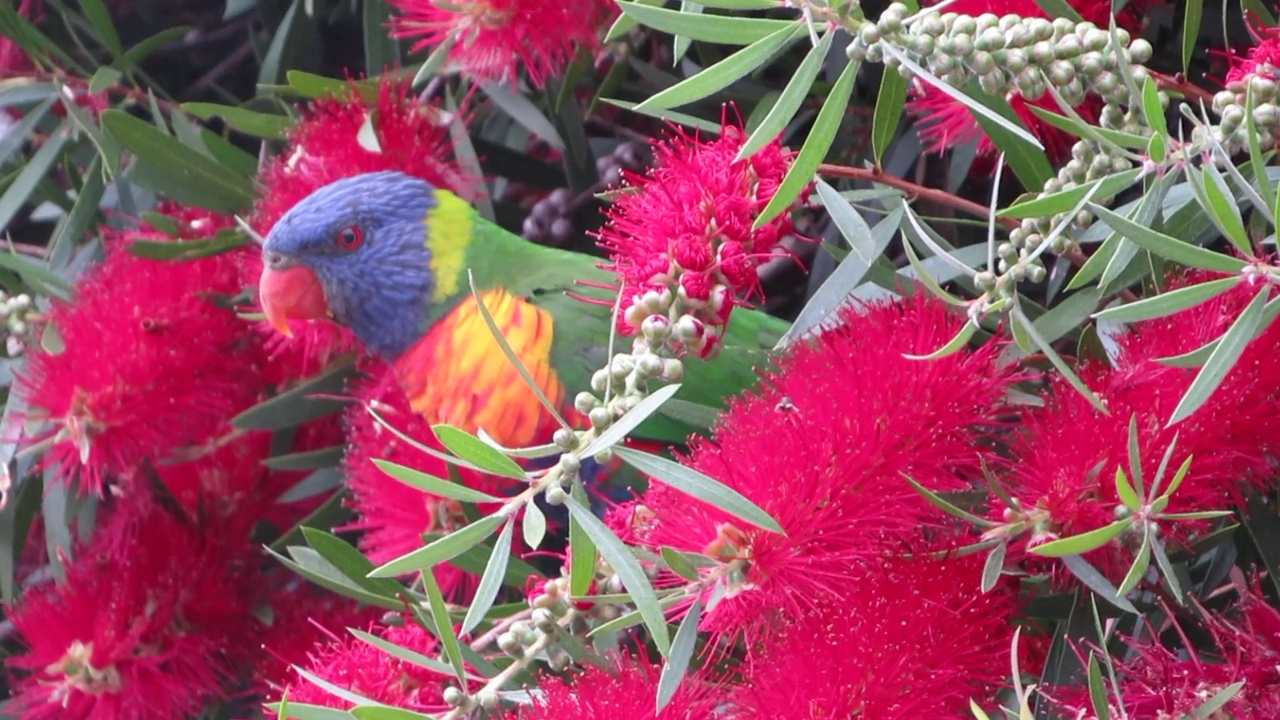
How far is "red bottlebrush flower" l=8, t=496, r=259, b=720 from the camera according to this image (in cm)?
87

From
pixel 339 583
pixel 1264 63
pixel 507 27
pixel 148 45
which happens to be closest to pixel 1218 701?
pixel 1264 63

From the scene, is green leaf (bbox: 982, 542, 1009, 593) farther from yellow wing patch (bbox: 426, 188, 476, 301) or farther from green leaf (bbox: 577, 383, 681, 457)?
yellow wing patch (bbox: 426, 188, 476, 301)

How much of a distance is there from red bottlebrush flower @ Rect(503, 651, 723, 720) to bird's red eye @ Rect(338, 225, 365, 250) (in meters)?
0.55

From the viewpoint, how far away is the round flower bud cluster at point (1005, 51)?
1.40 ft

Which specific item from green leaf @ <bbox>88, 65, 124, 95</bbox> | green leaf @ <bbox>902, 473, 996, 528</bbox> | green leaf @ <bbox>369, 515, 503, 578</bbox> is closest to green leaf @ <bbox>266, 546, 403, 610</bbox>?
green leaf @ <bbox>369, 515, 503, 578</bbox>

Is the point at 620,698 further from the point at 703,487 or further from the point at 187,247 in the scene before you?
the point at 187,247

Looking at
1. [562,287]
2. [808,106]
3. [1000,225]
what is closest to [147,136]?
[562,287]

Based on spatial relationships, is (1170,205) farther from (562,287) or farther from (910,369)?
(562,287)

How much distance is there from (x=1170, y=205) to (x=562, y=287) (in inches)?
20.2

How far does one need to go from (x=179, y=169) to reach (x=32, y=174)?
136 mm

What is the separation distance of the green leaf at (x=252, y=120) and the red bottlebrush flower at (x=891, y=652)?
2.06 ft

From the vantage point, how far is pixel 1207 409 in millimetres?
466

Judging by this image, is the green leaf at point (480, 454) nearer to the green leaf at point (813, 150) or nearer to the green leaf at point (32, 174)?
the green leaf at point (813, 150)

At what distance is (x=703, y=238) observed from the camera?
50 centimetres
